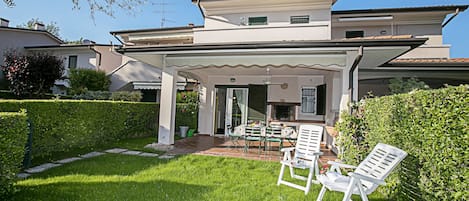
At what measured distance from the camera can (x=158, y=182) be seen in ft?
19.7

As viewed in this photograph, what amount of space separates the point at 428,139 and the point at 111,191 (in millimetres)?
6049

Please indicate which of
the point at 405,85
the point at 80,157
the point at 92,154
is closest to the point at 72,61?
the point at 92,154

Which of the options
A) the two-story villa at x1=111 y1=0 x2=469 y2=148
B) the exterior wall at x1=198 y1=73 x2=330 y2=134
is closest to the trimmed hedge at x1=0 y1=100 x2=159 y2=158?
the two-story villa at x1=111 y1=0 x2=469 y2=148

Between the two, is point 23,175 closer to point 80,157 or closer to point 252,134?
point 80,157

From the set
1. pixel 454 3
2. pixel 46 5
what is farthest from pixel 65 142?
pixel 454 3

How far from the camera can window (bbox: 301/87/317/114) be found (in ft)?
47.3

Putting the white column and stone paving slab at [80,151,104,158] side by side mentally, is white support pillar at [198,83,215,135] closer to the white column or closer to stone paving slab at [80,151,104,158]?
the white column

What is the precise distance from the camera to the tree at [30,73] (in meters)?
14.9

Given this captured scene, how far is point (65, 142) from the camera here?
8633 mm

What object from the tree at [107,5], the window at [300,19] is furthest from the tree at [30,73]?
the window at [300,19]

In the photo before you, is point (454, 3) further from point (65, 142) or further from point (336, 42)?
point (65, 142)

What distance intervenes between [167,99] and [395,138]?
838cm

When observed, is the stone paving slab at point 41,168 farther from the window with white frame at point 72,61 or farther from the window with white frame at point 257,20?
the window with white frame at point 72,61

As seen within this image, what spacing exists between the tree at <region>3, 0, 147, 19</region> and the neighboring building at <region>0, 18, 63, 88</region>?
22925 mm
